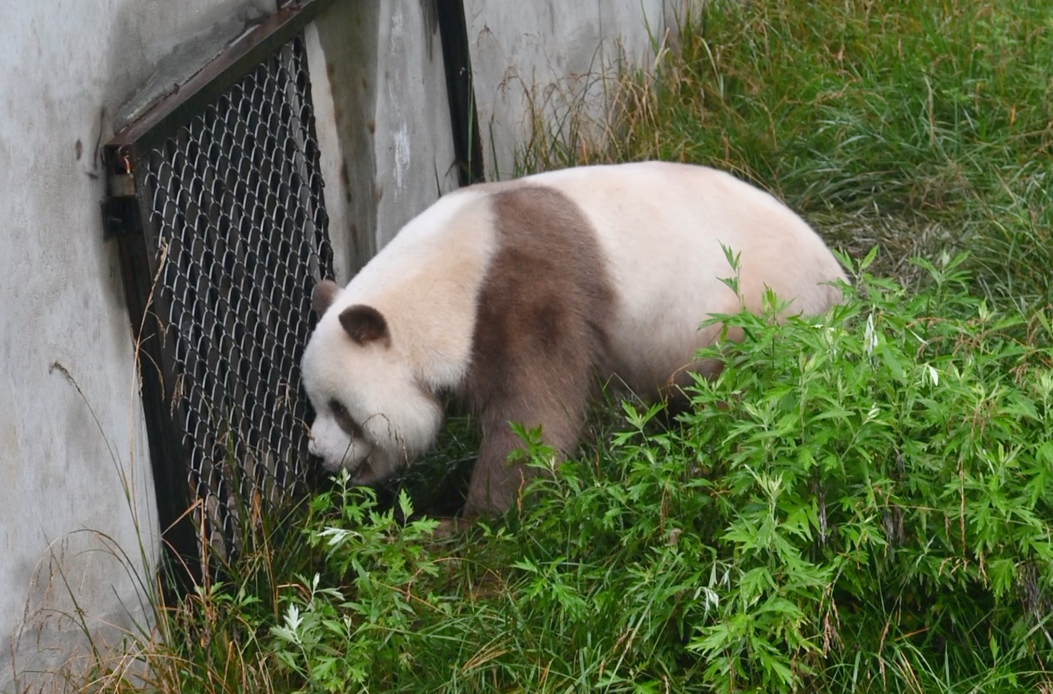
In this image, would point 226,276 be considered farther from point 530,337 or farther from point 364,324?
point 530,337

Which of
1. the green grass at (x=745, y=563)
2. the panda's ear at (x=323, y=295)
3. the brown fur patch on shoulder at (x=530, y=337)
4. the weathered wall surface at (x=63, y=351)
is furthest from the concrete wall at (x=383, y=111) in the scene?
the green grass at (x=745, y=563)

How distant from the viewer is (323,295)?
4.68m

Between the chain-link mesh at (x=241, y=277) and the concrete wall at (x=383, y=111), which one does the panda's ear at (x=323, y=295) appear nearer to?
the chain-link mesh at (x=241, y=277)

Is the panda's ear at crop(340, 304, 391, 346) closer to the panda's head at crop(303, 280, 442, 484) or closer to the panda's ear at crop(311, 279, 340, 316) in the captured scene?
the panda's head at crop(303, 280, 442, 484)

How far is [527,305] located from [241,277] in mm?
963

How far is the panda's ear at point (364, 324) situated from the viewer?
4.23m

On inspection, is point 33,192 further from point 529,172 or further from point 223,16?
point 529,172

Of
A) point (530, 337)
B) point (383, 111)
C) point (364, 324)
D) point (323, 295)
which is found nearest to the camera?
point (364, 324)

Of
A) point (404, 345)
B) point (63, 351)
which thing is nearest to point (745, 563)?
point (404, 345)

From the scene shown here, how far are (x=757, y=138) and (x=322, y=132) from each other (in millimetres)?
2376

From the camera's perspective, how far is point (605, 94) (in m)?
6.91

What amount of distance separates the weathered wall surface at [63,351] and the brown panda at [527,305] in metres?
0.89

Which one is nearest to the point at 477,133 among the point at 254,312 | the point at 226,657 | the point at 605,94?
the point at 605,94

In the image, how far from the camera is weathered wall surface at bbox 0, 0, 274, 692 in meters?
3.19
